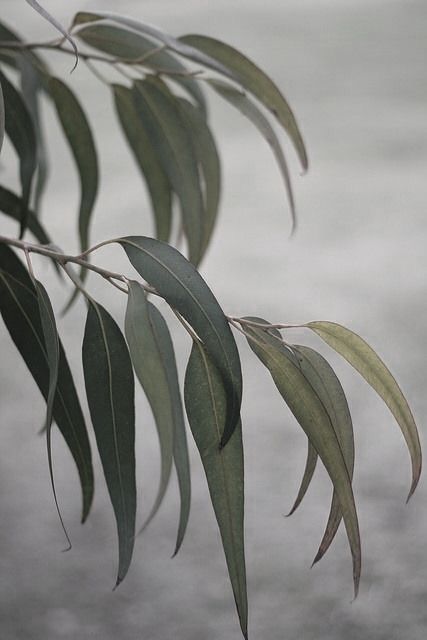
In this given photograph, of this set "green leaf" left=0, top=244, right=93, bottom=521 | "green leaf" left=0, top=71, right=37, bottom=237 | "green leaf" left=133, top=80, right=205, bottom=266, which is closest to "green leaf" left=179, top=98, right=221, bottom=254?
"green leaf" left=133, top=80, right=205, bottom=266

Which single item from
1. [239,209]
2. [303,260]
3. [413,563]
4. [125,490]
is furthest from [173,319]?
[125,490]

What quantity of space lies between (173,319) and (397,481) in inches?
17.2

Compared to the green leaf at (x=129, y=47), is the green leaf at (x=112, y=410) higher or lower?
lower

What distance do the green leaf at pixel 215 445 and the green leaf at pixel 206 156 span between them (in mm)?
316

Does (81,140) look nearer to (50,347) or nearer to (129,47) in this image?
(129,47)

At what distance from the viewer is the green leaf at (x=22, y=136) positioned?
779 mm

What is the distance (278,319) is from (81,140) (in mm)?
501

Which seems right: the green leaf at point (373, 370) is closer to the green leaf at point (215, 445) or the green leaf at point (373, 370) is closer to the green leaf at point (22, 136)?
the green leaf at point (215, 445)

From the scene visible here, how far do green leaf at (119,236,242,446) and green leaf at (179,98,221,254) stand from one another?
0.28 m

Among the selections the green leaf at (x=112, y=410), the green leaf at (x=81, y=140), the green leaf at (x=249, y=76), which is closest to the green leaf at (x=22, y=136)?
the green leaf at (x=81, y=140)

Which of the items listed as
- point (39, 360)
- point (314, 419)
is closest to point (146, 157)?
point (39, 360)

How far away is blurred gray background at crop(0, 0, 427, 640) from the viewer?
75 cm

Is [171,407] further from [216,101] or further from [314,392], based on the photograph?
[216,101]

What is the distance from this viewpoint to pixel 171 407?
0.56 m
